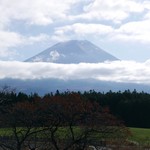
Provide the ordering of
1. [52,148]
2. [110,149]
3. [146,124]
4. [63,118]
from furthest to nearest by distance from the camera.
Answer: [146,124], [110,149], [52,148], [63,118]

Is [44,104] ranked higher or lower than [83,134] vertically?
higher

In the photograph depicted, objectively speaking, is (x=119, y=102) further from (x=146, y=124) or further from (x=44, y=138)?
(x=44, y=138)

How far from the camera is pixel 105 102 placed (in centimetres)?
5966

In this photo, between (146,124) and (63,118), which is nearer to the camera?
(63,118)

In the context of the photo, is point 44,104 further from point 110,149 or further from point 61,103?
A: point 110,149

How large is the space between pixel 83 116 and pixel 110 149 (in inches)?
290

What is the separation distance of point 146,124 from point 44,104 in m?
41.2

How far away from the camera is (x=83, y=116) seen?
16.3 m

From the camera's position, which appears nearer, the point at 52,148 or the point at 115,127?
the point at 115,127

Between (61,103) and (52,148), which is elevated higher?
(61,103)

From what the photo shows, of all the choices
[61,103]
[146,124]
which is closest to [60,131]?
[61,103]

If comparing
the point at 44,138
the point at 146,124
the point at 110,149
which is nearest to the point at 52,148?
the point at 44,138

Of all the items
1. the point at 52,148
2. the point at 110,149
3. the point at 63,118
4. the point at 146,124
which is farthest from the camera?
the point at 146,124

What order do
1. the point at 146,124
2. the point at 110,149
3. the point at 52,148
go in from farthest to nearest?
the point at 146,124 < the point at 110,149 < the point at 52,148
